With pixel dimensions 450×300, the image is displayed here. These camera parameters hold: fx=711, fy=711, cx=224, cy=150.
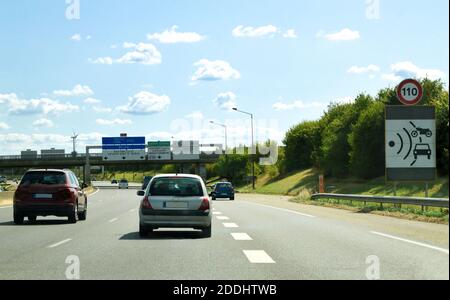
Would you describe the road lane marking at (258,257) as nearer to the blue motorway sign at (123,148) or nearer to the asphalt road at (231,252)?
the asphalt road at (231,252)

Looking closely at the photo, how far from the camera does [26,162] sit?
11238cm

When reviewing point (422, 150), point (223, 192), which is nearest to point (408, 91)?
point (422, 150)

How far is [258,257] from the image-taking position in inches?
522

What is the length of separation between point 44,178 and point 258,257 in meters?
→ 11.9

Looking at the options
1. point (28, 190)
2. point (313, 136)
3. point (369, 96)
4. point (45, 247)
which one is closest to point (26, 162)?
point (313, 136)

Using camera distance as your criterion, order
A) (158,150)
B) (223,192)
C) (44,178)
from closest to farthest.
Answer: (44,178)
(223,192)
(158,150)

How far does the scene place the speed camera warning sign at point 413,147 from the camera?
2297 cm

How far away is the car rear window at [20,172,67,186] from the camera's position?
Result: 22961 mm

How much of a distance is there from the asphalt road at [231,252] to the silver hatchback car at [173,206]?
1.26ft

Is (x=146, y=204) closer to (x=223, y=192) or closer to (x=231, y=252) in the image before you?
(x=231, y=252)

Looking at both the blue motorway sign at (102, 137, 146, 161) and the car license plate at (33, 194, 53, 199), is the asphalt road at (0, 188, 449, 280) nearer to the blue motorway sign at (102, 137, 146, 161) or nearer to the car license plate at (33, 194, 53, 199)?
the car license plate at (33, 194, 53, 199)

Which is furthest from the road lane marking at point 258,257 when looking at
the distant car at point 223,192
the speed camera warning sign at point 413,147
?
the distant car at point 223,192

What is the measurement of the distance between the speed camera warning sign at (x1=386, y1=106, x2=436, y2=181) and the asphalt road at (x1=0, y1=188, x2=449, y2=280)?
2656mm
